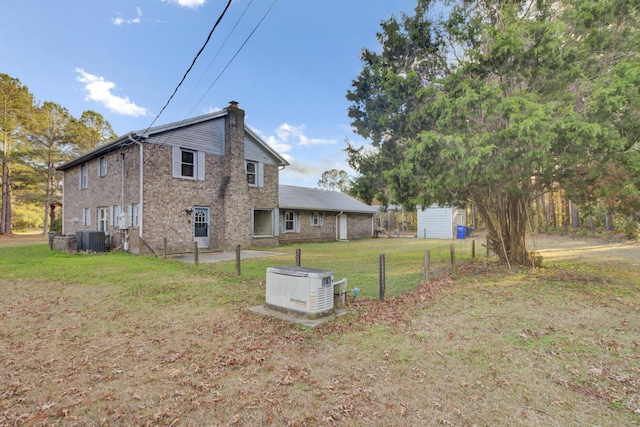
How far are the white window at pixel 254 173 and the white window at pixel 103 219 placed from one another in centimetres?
702

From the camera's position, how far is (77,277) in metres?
8.40

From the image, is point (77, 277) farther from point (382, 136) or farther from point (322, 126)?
point (322, 126)

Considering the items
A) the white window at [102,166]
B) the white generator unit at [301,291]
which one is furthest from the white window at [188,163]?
the white generator unit at [301,291]

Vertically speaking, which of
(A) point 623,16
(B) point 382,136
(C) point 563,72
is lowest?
(B) point 382,136

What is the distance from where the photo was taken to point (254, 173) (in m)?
17.2

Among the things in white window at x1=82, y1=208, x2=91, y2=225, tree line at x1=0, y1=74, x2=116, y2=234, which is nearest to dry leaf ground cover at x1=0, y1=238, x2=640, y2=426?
white window at x1=82, y1=208, x2=91, y2=225

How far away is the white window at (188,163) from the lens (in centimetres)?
1398

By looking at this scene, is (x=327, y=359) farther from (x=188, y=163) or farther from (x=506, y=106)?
(x=188, y=163)

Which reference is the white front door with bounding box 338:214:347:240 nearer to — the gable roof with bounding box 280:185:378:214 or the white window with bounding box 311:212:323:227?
the gable roof with bounding box 280:185:378:214

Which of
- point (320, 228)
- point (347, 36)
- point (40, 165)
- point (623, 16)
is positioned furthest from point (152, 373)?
point (40, 165)

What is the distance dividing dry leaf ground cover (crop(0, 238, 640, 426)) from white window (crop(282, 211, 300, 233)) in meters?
13.1

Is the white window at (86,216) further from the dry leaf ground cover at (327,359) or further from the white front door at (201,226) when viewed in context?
the dry leaf ground cover at (327,359)

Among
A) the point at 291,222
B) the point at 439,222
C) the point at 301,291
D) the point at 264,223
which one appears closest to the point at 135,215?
the point at 264,223

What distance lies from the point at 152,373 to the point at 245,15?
6.76 m
